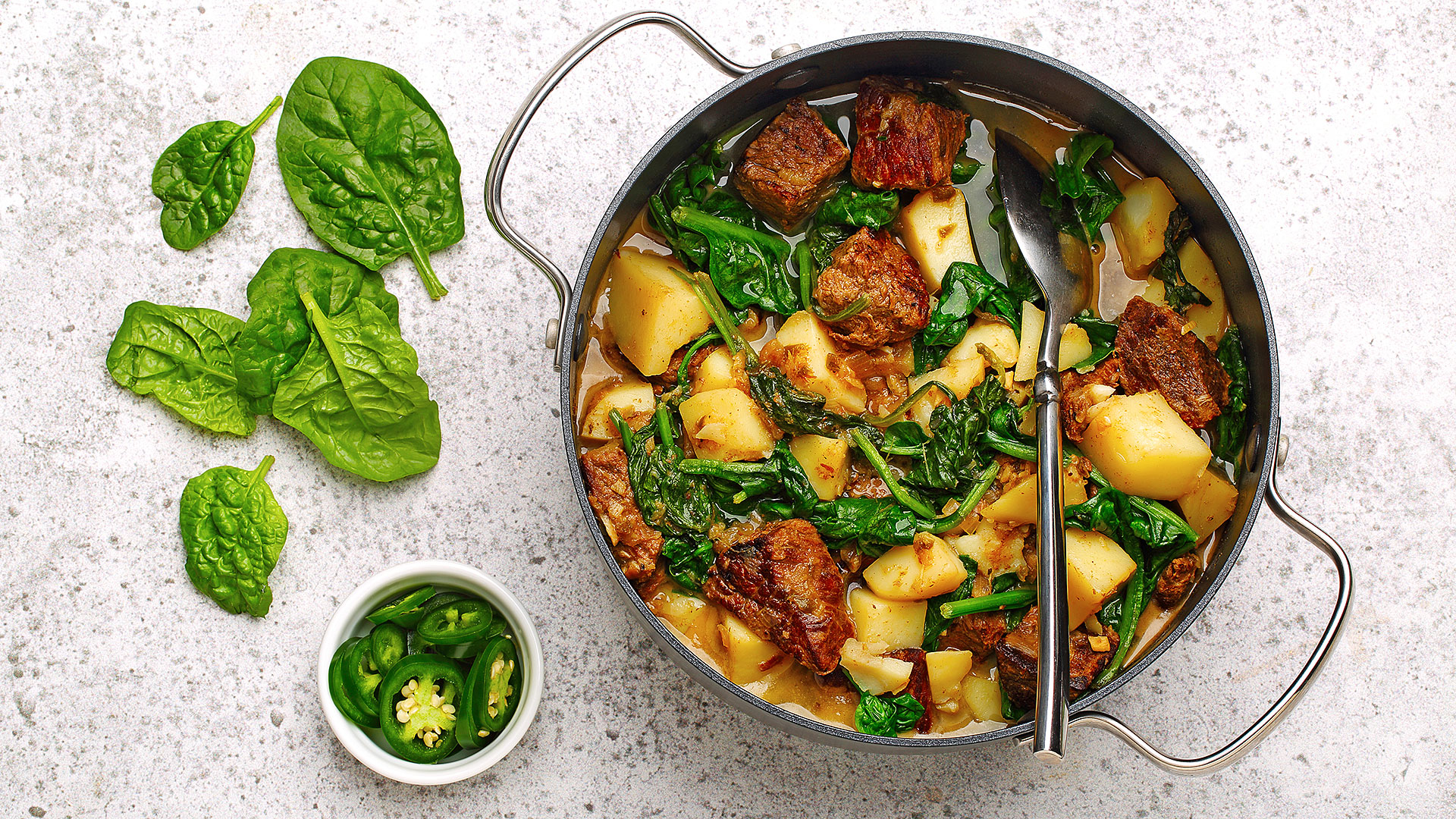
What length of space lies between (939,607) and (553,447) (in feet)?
3.84

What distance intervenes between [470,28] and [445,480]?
1.35 meters

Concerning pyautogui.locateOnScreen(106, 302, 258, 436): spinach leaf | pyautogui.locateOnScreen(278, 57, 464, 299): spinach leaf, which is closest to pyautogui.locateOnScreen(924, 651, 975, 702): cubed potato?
pyautogui.locateOnScreen(278, 57, 464, 299): spinach leaf

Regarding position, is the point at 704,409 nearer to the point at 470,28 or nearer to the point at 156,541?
the point at 470,28

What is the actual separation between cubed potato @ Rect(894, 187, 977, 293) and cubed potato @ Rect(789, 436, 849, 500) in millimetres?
510

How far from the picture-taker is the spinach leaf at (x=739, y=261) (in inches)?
98.8

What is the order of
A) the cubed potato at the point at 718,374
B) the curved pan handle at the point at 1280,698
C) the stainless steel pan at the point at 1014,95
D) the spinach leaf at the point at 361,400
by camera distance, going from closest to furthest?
the curved pan handle at the point at 1280,698 < the stainless steel pan at the point at 1014,95 < the cubed potato at the point at 718,374 < the spinach leaf at the point at 361,400

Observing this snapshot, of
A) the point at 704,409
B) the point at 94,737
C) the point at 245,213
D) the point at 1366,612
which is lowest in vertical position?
the point at 94,737

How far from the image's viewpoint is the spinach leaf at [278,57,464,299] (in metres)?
2.78

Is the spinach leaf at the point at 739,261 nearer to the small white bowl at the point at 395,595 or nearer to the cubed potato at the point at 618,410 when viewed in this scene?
the cubed potato at the point at 618,410

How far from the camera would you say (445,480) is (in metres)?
2.80

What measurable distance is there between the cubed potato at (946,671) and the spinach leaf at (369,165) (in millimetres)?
1717

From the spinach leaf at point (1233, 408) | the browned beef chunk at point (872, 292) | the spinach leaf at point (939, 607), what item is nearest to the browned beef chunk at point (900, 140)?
the browned beef chunk at point (872, 292)

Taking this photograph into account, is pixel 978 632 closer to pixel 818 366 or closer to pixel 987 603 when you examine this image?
pixel 987 603

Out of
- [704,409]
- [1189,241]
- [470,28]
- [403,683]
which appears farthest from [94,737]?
[1189,241]
